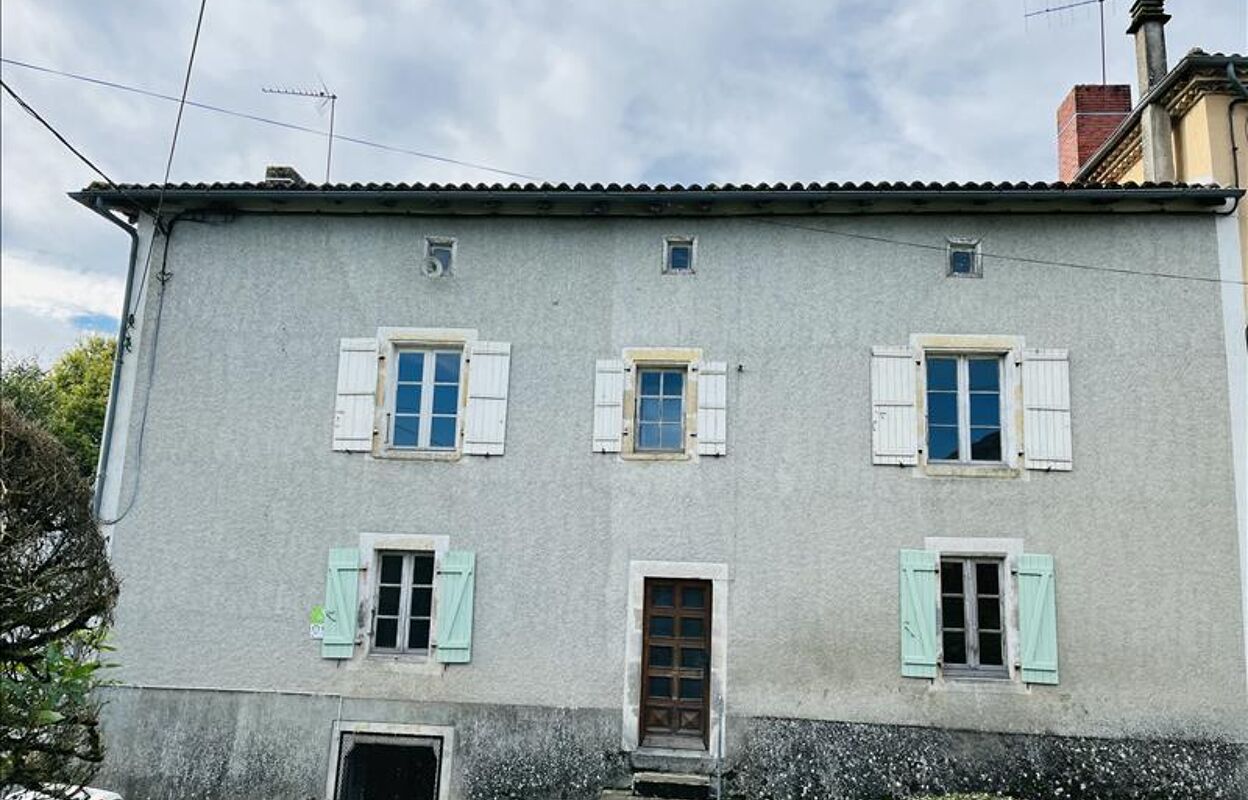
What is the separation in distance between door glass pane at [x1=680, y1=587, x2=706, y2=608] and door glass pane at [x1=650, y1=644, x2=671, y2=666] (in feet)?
1.51

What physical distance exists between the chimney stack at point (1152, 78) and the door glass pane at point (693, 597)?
6493mm

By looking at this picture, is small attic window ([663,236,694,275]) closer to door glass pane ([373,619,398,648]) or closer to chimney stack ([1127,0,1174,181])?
door glass pane ([373,619,398,648])

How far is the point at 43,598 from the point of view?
432 centimetres

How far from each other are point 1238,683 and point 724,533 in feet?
15.9

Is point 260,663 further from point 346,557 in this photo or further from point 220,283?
point 220,283

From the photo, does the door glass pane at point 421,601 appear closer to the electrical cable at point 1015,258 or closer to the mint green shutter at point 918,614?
the mint green shutter at point 918,614

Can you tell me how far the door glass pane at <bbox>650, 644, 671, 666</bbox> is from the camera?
873cm

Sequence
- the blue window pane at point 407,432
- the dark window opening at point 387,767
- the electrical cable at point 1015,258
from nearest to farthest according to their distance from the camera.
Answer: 1. the dark window opening at point 387,767
2. the electrical cable at point 1015,258
3. the blue window pane at point 407,432

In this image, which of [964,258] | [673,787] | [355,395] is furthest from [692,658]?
[964,258]

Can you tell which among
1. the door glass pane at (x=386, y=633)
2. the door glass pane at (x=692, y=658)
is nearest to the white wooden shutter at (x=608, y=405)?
the door glass pane at (x=692, y=658)

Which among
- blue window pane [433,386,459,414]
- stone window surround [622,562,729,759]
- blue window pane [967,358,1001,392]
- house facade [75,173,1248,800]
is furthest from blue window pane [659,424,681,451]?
blue window pane [967,358,1001,392]

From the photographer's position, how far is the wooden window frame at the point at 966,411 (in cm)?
880

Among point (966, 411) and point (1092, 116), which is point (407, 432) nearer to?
point (966, 411)

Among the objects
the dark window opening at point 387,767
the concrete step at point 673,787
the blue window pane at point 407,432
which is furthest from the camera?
the blue window pane at point 407,432
